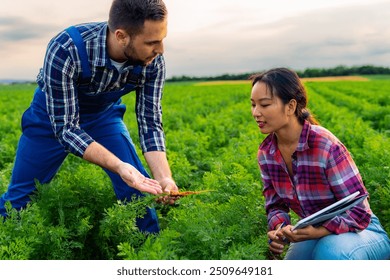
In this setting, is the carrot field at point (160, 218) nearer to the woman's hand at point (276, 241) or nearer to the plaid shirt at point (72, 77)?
the woman's hand at point (276, 241)

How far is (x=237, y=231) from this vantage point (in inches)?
146

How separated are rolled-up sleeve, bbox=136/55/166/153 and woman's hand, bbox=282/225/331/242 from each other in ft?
4.75

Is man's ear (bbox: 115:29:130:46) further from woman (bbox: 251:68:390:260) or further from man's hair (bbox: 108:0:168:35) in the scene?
woman (bbox: 251:68:390:260)

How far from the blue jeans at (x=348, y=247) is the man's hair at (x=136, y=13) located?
5.69 ft

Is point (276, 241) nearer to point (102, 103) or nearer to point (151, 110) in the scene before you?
point (151, 110)

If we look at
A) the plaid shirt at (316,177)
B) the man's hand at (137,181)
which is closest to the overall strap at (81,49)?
the man's hand at (137,181)

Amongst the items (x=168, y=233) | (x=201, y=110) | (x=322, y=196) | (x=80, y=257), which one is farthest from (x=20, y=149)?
(x=201, y=110)

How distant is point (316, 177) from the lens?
348 centimetres

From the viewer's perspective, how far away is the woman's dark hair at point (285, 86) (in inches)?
135

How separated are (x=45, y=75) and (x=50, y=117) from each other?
1.02 feet

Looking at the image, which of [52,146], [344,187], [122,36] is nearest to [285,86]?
[344,187]

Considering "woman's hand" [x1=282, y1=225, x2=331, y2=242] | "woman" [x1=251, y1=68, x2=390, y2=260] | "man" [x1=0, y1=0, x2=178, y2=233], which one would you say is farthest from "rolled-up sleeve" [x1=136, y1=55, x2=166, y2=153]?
"woman's hand" [x1=282, y1=225, x2=331, y2=242]

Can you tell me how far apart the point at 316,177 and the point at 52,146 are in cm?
214
